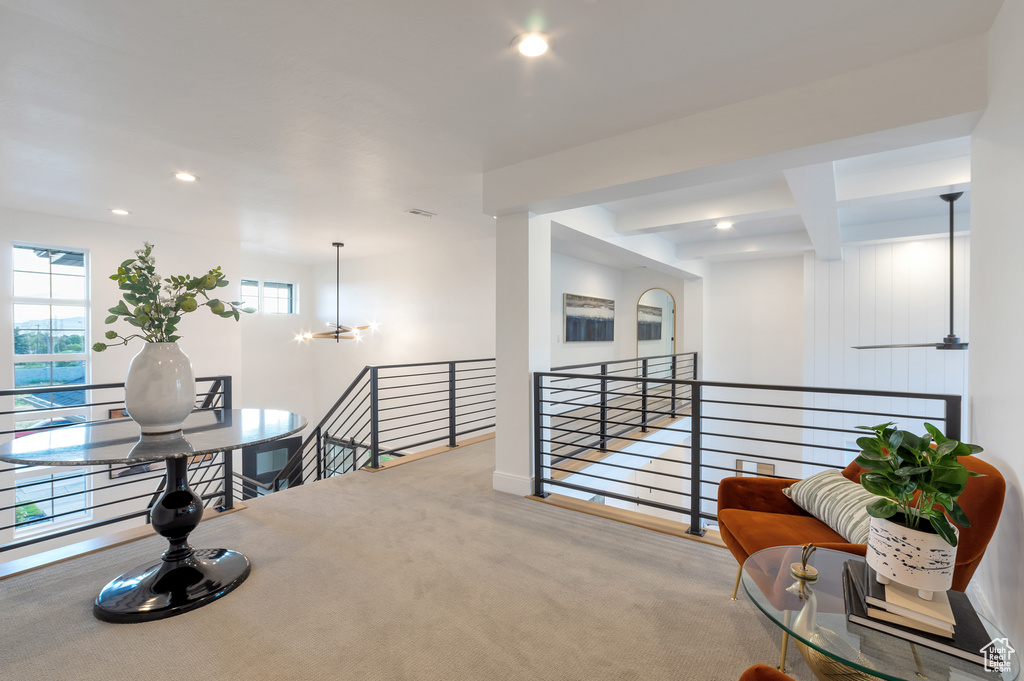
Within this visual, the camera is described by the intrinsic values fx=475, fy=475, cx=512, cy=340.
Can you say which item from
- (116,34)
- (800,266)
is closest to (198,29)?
(116,34)

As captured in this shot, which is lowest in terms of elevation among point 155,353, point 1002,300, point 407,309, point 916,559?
point 916,559

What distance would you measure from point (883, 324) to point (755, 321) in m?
1.57

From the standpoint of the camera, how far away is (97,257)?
5.05 metres

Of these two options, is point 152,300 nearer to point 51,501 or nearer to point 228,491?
point 228,491

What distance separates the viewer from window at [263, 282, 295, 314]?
762cm

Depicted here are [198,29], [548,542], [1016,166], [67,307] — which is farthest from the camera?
[67,307]

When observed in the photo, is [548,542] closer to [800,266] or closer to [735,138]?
[735,138]

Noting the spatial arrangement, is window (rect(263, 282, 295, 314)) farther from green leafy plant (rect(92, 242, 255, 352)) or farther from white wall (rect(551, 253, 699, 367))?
green leafy plant (rect(92, 242, 255, 352))

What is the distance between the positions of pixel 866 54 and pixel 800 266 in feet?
16.5

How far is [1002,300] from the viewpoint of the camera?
→ 1.71 meters

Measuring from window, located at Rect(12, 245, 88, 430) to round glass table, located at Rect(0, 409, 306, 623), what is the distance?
12.1 feet

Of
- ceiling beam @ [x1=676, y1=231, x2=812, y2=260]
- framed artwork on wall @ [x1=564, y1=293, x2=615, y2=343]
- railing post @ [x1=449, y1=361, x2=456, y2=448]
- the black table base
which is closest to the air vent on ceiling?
railing post @ [x1=449, y1=361, x2=456, y2=448]

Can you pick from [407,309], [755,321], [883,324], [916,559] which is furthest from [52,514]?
[883,324]

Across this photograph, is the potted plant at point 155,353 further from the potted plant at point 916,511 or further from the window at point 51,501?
the window at point 51,501
